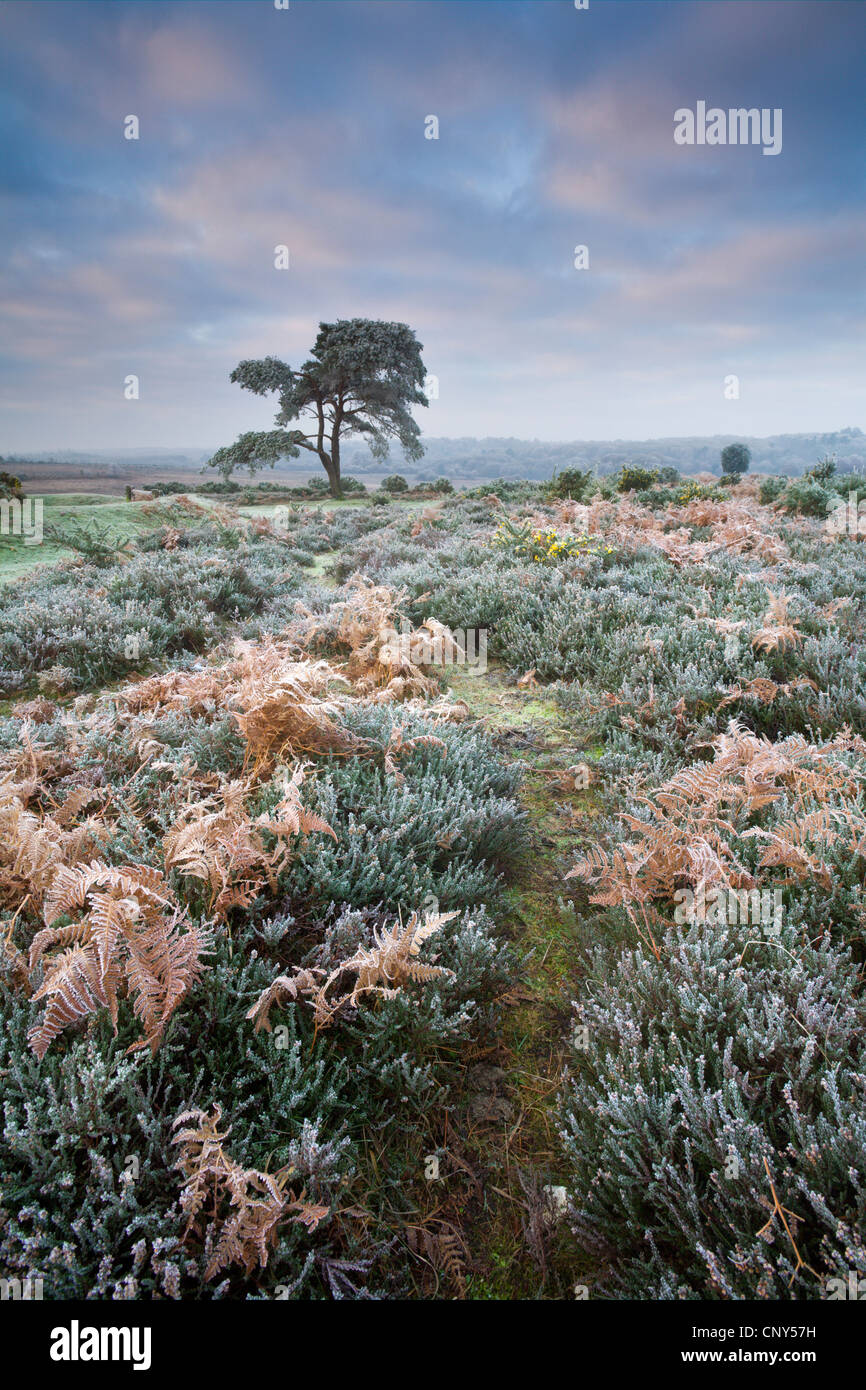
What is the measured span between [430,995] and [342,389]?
97.6 feet

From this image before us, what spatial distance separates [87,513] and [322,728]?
1258 centimetres

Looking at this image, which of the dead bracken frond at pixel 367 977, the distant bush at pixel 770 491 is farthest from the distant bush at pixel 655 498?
the dead bracken frond at pixel 367 977

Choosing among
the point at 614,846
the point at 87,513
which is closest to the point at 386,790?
the point at 614,846

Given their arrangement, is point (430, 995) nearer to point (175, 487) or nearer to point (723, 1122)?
point (723, 1122)

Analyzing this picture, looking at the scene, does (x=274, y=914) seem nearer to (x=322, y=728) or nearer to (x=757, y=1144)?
(x=322, y=728)

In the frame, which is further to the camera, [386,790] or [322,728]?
[322,728]

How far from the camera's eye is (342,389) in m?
27.7

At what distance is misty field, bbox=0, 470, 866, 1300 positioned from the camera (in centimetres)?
151

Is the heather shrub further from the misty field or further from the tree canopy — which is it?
the tree canopy

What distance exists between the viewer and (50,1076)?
166 cm

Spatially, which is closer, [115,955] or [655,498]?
[115,955]

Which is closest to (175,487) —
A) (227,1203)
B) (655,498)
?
(655,498)

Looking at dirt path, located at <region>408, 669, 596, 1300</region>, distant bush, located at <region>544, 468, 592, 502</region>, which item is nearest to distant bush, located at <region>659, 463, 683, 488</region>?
distant bush, located at <region>544, 468, 592, 502</region>

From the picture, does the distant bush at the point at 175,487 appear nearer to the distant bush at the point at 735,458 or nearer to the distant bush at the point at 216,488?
the distant bush at the point at 216,488
